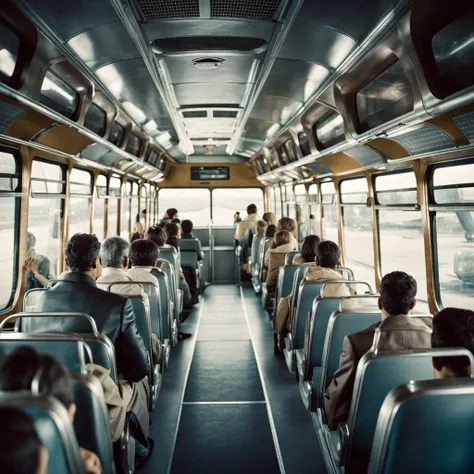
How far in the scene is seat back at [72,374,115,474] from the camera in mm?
1674

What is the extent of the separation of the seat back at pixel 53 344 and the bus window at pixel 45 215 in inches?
107

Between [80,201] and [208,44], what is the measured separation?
12.8 feet

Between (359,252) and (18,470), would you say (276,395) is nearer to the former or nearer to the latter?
(359,252)

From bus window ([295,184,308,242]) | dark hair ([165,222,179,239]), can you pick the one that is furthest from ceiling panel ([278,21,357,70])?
bus window ([295,184,308,242])

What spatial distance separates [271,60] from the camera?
361 cm

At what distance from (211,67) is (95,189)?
374 cm

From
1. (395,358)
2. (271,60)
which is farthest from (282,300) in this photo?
(395,358)

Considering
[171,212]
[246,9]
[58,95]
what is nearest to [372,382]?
[246,9]

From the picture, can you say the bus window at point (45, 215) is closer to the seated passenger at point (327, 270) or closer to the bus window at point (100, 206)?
the bus window at point (100, 206)

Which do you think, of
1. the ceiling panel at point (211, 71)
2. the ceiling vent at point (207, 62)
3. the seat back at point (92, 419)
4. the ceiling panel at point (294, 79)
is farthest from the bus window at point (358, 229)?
the seat back at point (92, 419)

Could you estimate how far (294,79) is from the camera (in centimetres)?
415

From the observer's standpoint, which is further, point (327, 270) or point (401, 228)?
point (401, 228)

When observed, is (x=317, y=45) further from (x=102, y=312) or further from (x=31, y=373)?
(x=31, y=373)

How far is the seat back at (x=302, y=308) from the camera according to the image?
161 inches
